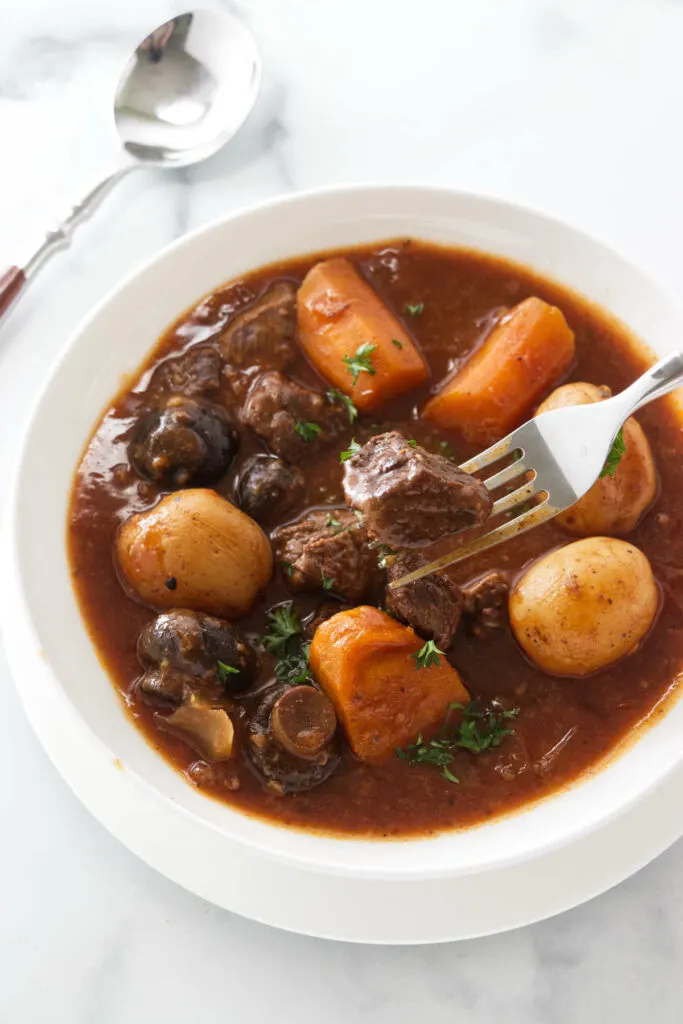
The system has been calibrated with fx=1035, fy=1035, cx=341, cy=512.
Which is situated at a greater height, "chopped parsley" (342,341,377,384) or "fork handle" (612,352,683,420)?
"chopped parsley" (342,341,377,384)

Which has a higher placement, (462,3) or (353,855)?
(462,3)

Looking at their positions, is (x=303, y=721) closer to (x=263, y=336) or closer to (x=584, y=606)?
(x=584, y=606)

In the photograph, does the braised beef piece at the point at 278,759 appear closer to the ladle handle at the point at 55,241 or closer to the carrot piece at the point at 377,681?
the carrot piece at the point at 377,681

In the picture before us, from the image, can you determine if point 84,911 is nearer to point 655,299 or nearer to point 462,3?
point 655,299

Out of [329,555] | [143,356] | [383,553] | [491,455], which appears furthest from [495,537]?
[143,356]

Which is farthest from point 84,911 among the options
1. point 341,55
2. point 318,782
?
point 341,55

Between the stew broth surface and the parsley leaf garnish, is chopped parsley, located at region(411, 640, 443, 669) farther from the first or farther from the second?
the parsley leaf garnish

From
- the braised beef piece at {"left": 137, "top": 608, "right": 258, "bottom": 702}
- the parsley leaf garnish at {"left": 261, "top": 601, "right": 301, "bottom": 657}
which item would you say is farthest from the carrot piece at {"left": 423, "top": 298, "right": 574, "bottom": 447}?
the braised beef piece at {"left": 137, "top": 608, "right": 258, "bottom": 702}
